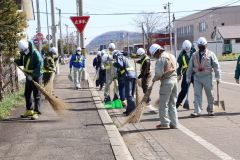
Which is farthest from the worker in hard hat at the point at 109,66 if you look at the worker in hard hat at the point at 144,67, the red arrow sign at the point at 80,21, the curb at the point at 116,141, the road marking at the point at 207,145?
the red arrow sign at the point at 80,21

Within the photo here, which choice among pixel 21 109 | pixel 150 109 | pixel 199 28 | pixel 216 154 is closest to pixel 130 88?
pixel 150 109

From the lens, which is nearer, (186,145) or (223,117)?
(186,145)

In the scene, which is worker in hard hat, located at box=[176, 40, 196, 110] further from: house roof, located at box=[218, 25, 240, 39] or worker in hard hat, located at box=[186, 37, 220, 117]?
house roof, located at box=[218, 25, 240, 39]

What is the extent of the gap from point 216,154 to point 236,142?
3.23 feet

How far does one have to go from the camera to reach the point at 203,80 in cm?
1128

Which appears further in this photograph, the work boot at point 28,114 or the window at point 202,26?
the window at point 202,26

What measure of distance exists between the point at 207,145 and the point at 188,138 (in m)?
0.69

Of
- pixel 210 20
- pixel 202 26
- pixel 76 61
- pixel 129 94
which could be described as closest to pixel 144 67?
pixel 129 94

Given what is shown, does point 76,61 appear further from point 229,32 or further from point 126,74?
point 229,32

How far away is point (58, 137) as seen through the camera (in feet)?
28.4

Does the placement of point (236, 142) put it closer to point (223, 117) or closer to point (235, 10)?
point (223, 117)

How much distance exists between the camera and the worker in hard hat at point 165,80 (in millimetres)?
9617

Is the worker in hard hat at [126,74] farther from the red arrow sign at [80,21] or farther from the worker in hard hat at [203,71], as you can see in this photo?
the red arrow sign at [80,21]

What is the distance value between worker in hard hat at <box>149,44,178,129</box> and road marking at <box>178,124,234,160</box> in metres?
0.34
